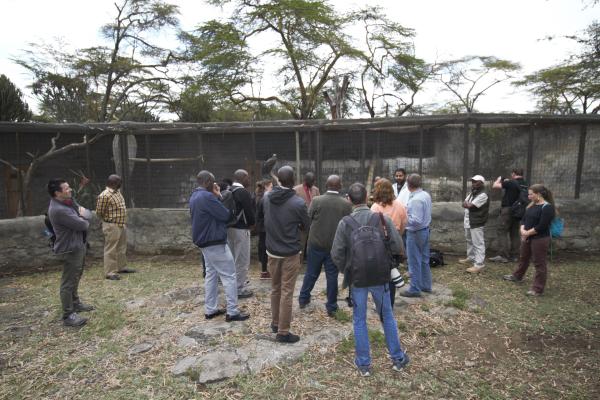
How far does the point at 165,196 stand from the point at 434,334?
6.10 meters

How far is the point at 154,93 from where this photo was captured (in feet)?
77.4

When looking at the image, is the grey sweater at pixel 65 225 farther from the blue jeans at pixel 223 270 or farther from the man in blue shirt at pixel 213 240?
the blue jeans at pixel 223 270

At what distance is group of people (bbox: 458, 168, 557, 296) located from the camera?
17.6 ft

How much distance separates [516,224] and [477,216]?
1.11 metres

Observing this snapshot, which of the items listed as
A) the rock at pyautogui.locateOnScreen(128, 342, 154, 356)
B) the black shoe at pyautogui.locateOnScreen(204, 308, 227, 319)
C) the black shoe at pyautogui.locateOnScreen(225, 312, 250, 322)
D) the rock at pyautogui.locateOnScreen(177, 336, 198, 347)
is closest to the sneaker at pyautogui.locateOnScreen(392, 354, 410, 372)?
the black shoe at pyautogui.locateOnScreen(225, 312, 250, 322)

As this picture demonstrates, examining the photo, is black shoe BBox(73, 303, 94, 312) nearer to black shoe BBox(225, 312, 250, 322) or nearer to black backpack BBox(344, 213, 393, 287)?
black shoe BBox(225, 312, 250, 322)

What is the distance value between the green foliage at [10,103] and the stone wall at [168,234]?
304 inches

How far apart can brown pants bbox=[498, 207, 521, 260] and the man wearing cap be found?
791 millimetres

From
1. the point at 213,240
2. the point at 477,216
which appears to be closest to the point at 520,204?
the point at 477,216

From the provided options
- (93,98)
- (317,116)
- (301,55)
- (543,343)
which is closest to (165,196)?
(543,343)

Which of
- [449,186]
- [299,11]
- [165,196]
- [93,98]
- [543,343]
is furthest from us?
[93,98]

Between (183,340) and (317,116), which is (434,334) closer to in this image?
(183,340)

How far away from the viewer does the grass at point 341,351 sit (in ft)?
11.4

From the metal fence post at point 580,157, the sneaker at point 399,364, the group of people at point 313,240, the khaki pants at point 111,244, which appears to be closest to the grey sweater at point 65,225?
the group of people at point 313,240
